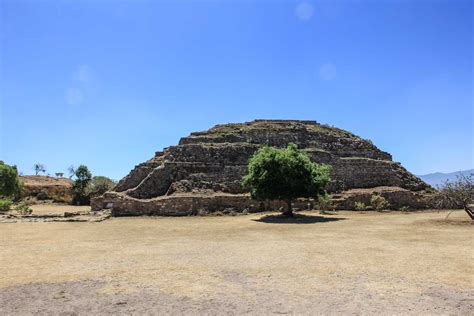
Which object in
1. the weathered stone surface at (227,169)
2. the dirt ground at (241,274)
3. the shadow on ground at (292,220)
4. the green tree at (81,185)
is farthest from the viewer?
the green tree at (81,185)

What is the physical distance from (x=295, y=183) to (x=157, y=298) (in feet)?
68.7

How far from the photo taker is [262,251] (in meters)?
14.2

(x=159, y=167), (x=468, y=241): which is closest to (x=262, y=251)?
(x=468, y=241)

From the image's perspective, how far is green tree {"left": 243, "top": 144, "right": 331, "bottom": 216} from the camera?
1121 inches

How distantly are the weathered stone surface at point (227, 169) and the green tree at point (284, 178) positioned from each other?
519cm

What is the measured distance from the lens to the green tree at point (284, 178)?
93.4 ft

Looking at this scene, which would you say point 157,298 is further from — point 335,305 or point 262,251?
point 262,251

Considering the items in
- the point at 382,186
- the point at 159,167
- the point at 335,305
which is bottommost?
the point at 335,305

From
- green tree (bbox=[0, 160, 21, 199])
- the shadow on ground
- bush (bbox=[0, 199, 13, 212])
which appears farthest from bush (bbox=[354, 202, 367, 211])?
green tree (bbox=[0, 160, 21, 199])

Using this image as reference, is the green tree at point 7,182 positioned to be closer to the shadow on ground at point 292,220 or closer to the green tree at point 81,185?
the green tree at point 81,185

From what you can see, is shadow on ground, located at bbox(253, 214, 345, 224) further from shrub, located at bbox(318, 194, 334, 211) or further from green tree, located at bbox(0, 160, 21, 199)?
green tree, located at bbox(0, 160, 21, 199)

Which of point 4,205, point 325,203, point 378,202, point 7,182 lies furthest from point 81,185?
point 378,202

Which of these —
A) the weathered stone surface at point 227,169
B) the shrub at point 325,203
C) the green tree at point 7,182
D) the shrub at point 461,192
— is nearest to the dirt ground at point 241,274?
the shrub at point 461,192

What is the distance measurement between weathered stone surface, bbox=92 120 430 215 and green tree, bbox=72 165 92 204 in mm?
14948
